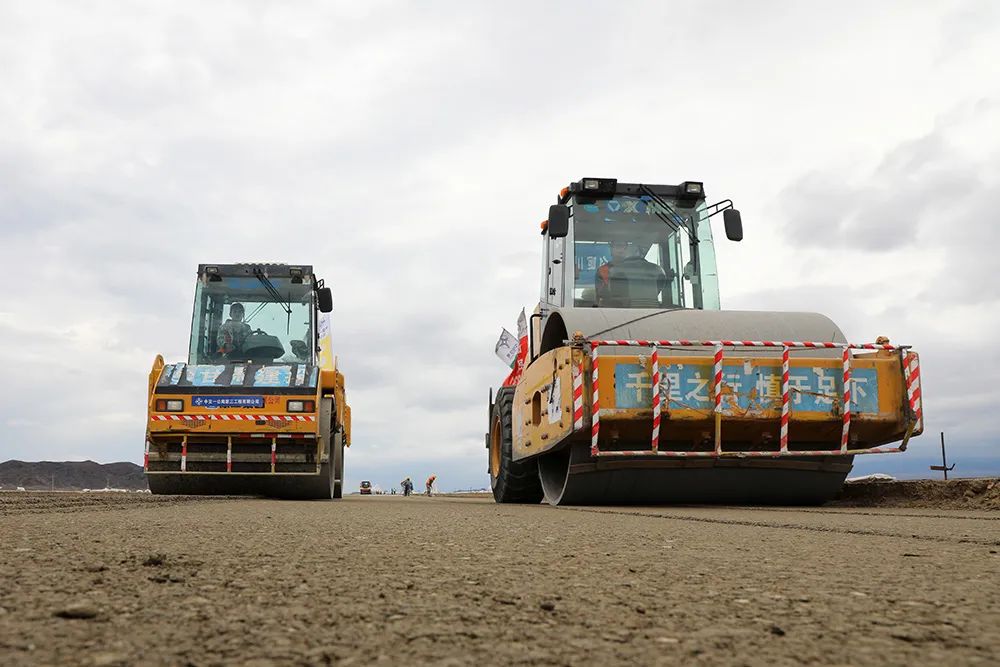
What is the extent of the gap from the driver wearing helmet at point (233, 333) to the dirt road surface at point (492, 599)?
8.43 m

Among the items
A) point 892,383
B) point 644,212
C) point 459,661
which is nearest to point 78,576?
point 459,661

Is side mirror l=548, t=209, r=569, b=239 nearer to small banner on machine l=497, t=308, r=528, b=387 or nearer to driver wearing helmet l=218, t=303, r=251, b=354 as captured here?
small banner on machine l=497, t=308, r=528, b=387

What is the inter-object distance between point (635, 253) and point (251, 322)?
224 inches

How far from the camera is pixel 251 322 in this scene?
12.4 metres

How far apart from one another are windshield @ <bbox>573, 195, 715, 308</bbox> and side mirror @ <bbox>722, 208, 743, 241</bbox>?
27 centimetres

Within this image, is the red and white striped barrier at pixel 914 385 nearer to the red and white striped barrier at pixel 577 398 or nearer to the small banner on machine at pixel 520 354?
the red and white striped barrier at pixel 577 398

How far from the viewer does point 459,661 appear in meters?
1.57

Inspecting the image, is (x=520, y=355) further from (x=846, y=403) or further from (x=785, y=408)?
(x=846, y=403)

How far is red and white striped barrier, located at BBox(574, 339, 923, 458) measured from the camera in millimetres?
7145

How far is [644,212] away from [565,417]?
317 cm

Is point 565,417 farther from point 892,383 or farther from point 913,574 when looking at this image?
point 913,574

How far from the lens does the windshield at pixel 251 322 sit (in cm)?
1220

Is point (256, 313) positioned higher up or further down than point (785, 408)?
higher up

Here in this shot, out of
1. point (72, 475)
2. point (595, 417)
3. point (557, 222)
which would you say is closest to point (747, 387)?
point (595, 417)
